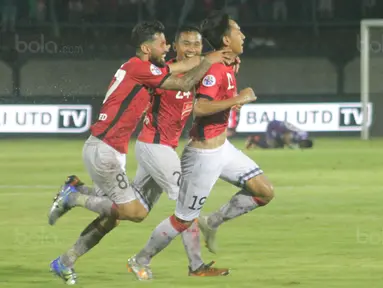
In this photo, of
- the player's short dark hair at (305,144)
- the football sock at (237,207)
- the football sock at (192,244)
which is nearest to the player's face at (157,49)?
the football sock at (192,244)

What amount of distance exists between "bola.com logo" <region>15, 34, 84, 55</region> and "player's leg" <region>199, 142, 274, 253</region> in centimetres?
2350

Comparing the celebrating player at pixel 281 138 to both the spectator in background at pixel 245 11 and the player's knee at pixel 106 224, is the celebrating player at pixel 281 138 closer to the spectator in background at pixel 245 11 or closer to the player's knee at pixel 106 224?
the spectator in background at pixel 245 11

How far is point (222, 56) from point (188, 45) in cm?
113

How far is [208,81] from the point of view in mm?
9000

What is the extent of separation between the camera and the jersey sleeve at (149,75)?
357 inches

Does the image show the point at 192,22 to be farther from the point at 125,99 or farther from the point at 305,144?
the point at 125,99

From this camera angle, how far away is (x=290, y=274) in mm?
9547

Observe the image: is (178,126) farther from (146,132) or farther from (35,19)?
(35,19)

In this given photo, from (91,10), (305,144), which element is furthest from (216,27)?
(91,10)

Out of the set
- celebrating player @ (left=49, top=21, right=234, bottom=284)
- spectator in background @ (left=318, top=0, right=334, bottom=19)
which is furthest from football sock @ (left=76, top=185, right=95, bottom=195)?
spectator in background @ (left=318, top=0, right=334, bottom=19)

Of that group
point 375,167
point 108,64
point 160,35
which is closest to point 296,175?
point 375,167

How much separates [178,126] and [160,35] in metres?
1.19

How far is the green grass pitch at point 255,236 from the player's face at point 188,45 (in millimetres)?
1850

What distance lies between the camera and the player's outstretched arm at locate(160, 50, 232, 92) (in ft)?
29.2
